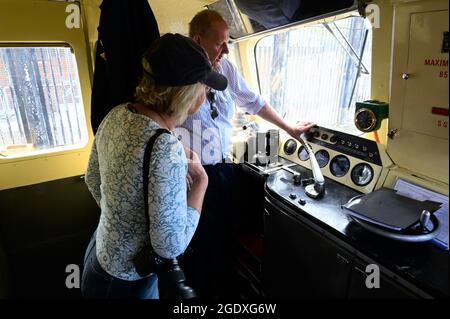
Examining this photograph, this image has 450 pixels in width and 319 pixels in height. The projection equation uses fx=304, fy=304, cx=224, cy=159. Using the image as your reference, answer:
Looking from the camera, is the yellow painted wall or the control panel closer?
the control panel

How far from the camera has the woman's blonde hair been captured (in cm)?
92

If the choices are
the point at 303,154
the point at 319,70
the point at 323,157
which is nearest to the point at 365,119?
the point at 323,157

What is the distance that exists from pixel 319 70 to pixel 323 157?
2.30ft

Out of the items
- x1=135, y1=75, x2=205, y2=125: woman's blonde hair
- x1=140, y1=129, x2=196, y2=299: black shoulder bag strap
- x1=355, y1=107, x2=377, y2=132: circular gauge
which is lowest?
x1=140, y1=129, x2=196, y2=299: black shoulder bag strap

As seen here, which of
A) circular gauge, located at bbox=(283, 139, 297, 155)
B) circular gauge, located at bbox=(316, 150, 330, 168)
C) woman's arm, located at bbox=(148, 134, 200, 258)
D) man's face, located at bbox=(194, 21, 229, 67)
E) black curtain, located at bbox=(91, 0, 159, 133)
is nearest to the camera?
woman's arm, located at bbox=(148, 134, 200, 258)

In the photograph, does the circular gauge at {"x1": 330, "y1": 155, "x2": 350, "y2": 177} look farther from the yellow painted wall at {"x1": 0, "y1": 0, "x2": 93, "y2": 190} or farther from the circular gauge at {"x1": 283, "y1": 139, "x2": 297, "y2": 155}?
the yellow painted wall at {"x1": 0, "y1": 0, "x2": 93, "y2": 190}

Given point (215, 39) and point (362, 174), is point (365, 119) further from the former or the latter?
point (215, 39)

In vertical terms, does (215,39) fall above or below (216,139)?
above

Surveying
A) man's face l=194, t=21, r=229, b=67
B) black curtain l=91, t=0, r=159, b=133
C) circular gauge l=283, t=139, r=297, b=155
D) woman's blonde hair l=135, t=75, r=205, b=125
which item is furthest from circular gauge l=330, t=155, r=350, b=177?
black curtain l=91, t=0, r=159, b=133

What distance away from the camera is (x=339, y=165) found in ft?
5.42

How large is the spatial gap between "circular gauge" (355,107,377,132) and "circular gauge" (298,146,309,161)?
428 mm

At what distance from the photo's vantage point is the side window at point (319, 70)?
68.8 inches

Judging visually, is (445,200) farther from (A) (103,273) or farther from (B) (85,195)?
(B) (85,195)
